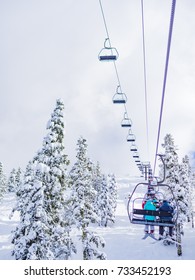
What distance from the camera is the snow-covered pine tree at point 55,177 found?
2300 centimetres

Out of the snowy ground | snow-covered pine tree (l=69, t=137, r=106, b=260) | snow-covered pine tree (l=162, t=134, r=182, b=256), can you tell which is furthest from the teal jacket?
the snowy ground

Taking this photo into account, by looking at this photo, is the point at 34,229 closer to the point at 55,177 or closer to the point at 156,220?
the point at 55,177

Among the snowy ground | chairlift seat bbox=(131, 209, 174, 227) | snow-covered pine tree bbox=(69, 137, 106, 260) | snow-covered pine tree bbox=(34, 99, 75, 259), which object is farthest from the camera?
the snowy ground

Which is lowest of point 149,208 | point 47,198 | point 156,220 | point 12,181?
point 156,220

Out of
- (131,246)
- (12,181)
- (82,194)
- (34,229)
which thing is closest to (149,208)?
(34,229)

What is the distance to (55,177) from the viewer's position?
23.4m

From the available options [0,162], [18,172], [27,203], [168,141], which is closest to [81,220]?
[27,203]

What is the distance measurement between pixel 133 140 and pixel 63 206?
7.93 m

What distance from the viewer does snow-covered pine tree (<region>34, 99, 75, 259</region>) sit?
23.0 metres

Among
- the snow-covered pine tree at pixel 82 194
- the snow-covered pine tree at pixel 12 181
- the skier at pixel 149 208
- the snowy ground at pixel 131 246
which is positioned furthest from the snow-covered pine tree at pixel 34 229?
the snow-covered pine tree at pixel 12 181

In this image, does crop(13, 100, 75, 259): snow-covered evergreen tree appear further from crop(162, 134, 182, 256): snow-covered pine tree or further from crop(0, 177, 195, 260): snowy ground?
crop(0, 177, 195, 260): snowy ground

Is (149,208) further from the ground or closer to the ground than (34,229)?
further from the ground

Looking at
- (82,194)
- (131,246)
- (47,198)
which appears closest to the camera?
(47,198)

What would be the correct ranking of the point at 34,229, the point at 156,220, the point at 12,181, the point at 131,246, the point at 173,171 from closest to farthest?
the point at 156,220
the point at 34,229
the point at 173,171
the point at 131,246
the point at 12,181
